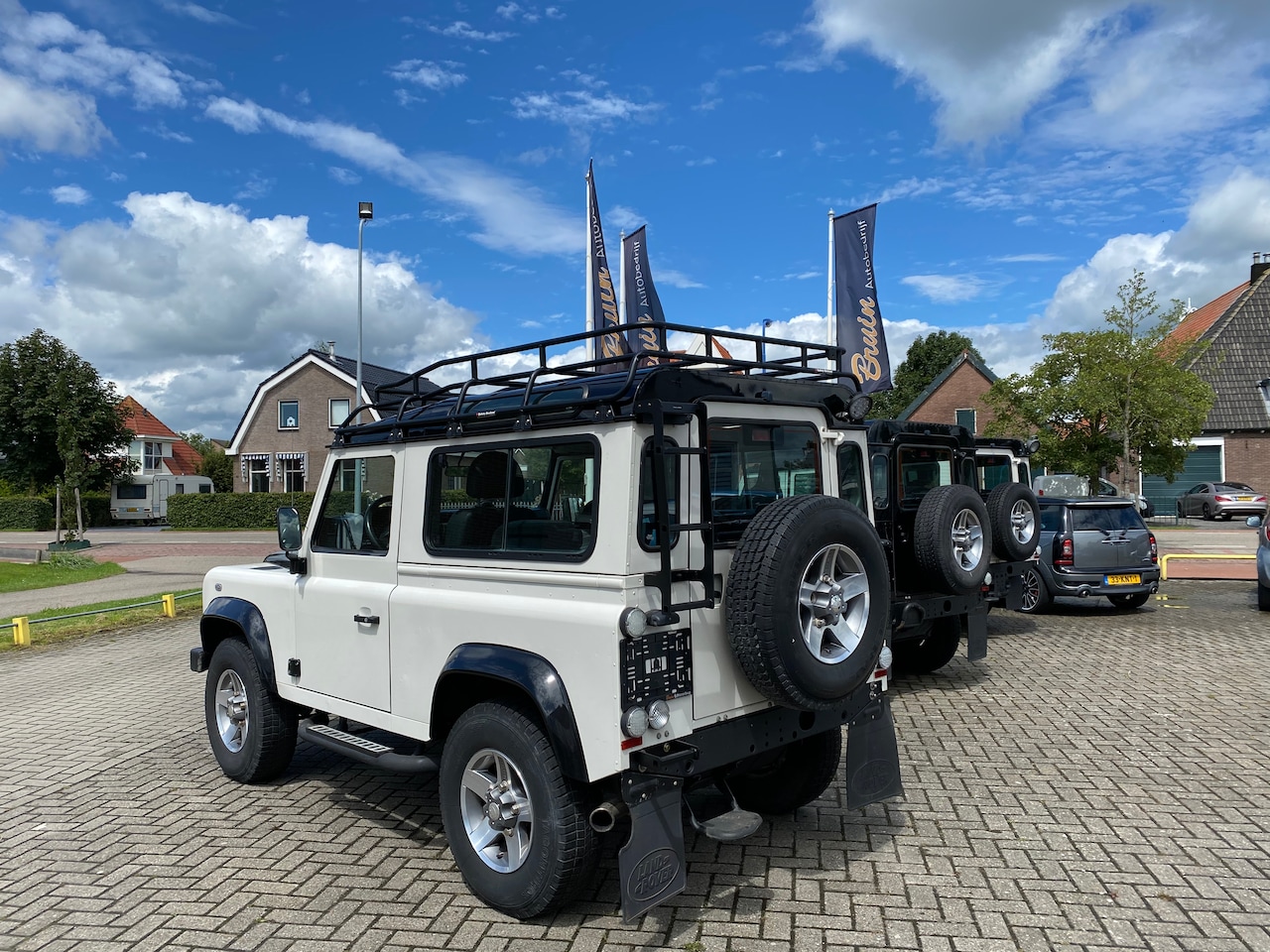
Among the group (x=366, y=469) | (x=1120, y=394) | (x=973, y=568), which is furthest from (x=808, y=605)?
(x=1120, y=394)

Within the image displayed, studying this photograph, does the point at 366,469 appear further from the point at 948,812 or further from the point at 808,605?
the point at 948,812

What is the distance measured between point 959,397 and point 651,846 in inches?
1552

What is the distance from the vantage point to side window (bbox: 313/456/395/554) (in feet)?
14.6

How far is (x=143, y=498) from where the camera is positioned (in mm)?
49500

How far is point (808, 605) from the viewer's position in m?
3.53

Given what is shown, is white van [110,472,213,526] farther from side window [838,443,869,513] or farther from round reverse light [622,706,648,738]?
round reverse light [622,706,648,738]

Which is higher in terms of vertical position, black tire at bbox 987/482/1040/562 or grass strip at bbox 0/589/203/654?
black tire at bbox 987/482/1040/562

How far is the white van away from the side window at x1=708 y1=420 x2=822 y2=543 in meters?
47.7

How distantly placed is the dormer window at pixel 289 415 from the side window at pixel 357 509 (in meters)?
38.8

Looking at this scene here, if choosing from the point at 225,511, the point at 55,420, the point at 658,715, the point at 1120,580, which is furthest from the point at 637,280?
the point at 225,511

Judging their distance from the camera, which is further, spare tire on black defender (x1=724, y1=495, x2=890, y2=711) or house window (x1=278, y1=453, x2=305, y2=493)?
house window (x1=278, y1=453, x2=305, y2=493)

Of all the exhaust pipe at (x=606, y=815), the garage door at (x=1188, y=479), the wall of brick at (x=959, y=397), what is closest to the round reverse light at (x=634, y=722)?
the exhaust pipe at (x=606, y=815)

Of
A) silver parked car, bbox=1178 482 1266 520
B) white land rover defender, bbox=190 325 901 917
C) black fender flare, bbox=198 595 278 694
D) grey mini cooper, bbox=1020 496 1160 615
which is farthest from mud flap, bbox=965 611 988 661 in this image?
silver parked car, bbox=1178 482 1266 520

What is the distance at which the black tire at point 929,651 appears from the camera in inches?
318
